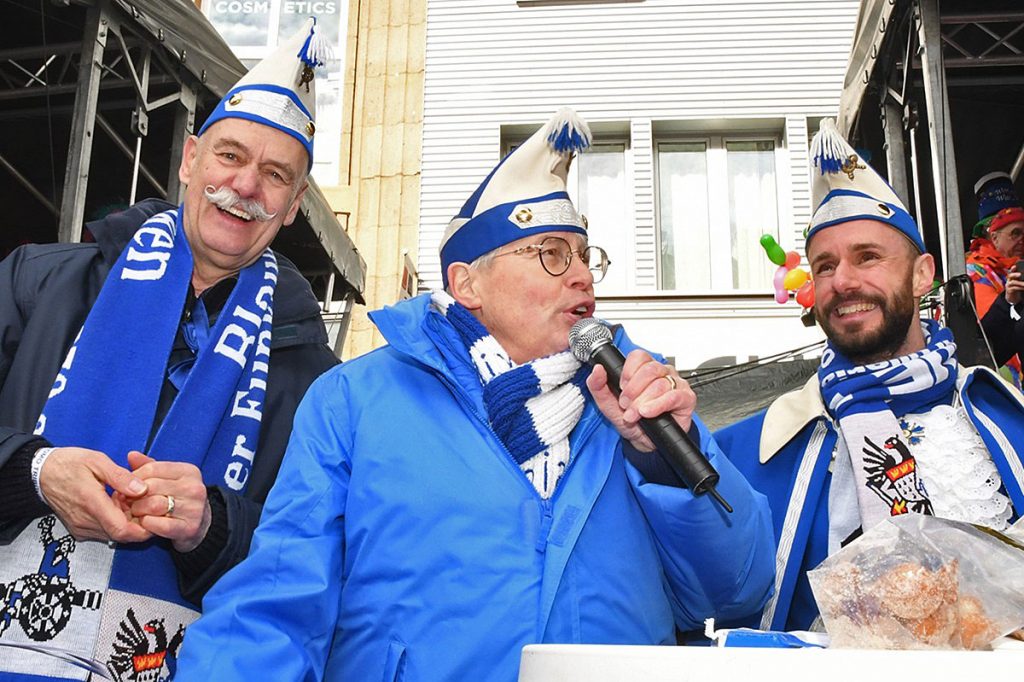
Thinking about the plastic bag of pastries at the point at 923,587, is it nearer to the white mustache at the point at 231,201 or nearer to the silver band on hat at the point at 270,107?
the white mustache at the point at 231,201

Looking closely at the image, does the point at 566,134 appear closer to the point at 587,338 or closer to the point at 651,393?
the point at 587,338

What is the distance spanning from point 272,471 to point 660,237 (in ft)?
28.4

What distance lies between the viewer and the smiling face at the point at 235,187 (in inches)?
99.6

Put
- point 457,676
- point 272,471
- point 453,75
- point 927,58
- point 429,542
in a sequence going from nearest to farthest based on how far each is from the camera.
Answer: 1. point 457,676
2. point 429,542
3. point 272,471
4. point 927,58
5. point 453,75

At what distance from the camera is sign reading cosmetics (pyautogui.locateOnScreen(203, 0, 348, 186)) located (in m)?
11.3

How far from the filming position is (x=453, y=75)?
11.2 metres

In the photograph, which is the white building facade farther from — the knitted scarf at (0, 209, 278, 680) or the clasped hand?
the clasped hand

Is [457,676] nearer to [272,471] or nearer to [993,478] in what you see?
[272,471]

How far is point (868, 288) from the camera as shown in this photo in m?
2.95

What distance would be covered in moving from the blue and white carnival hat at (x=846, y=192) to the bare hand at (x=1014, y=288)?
169 cm

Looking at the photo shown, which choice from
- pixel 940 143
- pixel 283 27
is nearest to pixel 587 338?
pixel 940 143

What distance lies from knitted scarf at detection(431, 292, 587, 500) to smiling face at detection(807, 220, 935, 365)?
3.76ft

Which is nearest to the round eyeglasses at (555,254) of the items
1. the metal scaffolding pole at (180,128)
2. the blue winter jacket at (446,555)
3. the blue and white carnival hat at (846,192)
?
the blue winter jacket at (446,555)

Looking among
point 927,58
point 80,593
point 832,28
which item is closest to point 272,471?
point 80,593
